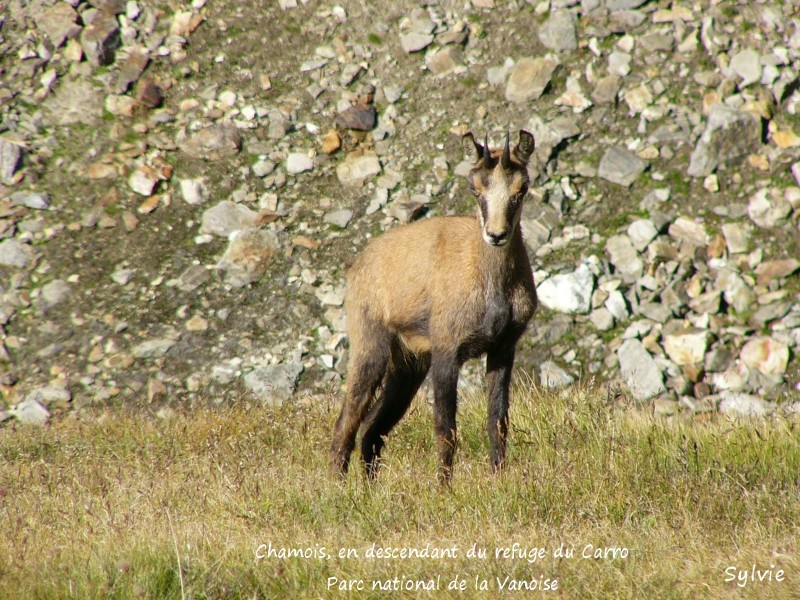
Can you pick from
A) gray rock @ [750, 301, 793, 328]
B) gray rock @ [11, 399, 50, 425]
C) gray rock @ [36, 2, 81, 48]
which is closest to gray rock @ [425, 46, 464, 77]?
gray rock @ [36, 2, 81, 48]

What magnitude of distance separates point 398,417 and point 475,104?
5.44 m

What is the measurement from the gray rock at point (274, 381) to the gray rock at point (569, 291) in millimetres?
2779

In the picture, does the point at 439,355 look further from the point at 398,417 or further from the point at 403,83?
the point at 403,83

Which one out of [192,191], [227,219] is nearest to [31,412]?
[227,219]

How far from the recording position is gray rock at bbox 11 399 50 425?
31.4 ft

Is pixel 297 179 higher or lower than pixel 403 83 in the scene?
lower

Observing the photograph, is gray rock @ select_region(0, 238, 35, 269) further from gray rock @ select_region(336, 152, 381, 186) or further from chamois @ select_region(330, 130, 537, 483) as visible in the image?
chamois @ select_region(330, 130, 537, 483)

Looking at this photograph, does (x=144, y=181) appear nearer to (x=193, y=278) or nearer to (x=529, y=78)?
(x=193, y=278)

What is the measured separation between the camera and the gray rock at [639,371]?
9492mm

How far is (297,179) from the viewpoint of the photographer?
38.2ft

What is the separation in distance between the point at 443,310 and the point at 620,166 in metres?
4.89

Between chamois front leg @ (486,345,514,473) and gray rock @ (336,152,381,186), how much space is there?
190 inches

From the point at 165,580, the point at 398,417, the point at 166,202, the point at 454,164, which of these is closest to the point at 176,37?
the point at 166,202

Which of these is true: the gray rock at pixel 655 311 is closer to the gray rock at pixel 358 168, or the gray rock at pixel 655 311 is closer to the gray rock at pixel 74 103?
the gray rock at pixel 358 168
